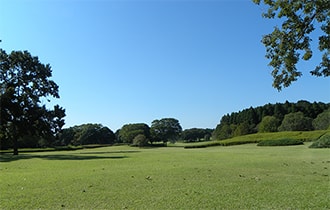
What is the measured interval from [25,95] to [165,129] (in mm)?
60283

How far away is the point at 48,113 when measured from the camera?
35531 mm

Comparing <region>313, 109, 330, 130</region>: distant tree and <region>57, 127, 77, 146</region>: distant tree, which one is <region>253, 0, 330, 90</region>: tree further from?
<region>57, 127, 77, 146</region>: distant tree

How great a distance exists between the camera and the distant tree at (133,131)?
256 feet

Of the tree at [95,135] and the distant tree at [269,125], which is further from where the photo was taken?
the tree at [95,135]

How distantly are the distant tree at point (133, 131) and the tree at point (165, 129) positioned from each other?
298 cm

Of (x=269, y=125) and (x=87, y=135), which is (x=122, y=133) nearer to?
(x=87, y=135)

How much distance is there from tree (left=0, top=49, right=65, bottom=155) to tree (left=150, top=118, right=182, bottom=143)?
5390 cm

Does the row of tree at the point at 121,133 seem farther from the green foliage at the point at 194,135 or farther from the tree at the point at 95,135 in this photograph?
the green foliage at the point at 194,135

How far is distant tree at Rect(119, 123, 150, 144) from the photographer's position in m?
78.1

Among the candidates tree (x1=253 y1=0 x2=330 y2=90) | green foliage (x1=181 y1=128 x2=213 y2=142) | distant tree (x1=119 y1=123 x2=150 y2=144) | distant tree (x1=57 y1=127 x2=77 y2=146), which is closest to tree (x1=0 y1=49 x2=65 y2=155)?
tree (x1=253 y1=0 x2=330 y2=90)

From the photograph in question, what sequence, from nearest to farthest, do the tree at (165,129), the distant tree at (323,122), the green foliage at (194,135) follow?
the distant tree at (323,122), the tree at (165,129), the green foliage at (194,135)

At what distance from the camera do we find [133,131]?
79.8 meters

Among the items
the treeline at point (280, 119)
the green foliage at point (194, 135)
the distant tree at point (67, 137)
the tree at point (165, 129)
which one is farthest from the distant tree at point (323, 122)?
the distant tree at point (67, 137)

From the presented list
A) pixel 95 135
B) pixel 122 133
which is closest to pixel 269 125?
pixel 122 133
